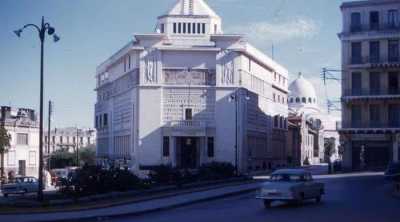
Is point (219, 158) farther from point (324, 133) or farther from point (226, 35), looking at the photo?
point (324, 133)

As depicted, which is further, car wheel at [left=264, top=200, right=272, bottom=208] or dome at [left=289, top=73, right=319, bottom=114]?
dome at [left=289, top=73, right=319, bottom=114]

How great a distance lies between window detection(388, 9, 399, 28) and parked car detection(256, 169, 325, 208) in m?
46.0

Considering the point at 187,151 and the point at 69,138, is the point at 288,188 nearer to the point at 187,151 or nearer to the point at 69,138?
the point at 187,151

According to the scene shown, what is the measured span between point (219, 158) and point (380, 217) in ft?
181

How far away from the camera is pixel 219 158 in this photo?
250 ft

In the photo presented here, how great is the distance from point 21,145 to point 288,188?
207 feet

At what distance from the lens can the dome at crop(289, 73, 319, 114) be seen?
142250 millimetres

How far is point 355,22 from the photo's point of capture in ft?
233

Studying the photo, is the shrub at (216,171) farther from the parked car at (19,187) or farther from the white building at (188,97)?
the white building at (188,97)

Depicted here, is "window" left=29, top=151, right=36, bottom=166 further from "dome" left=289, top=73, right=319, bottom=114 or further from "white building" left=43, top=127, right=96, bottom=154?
"dome" left=289, top=73, right=319, bottom=114

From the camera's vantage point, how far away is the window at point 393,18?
69.6 m

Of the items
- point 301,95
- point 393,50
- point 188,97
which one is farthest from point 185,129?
point 301,95

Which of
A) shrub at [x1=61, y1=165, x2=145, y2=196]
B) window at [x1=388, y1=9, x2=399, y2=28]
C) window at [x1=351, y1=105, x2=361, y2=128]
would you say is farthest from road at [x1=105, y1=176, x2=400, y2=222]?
window at [x1=388, y1=9, x2=399, y2=28]

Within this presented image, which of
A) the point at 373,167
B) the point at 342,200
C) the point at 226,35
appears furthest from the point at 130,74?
the point at 342,200
